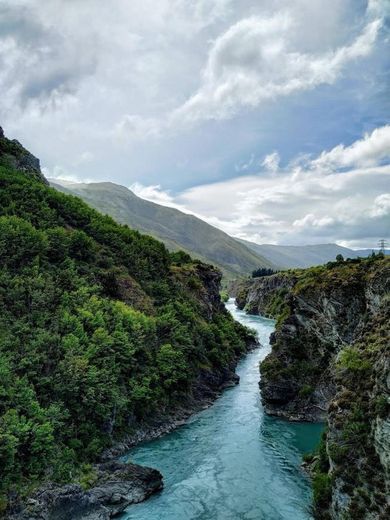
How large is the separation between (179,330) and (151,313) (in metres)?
5.40

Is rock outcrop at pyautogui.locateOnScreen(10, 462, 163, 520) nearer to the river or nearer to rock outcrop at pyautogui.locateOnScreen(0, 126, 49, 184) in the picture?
the river

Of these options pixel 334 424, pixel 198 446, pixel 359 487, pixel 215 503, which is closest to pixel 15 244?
pixel 198 446

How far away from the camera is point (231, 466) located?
44.9 metres

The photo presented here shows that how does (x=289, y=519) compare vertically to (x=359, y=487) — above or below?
below

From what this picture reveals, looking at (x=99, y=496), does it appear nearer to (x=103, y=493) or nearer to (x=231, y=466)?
(x=103, y=493)

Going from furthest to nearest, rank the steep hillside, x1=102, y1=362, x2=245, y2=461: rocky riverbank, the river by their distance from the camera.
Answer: x1=102, y1=362, x2=245, y2=461: rocky riverbank → the steep hillside → the river

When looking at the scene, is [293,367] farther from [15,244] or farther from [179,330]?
[15,244]

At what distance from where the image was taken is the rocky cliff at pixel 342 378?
99.5 feet

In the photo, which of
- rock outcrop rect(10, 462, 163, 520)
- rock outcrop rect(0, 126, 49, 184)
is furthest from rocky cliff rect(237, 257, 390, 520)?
rock outcrop rect(0, 126, 49, 184)

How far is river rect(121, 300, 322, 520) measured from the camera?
36.6 m

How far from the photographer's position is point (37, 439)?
126 feet

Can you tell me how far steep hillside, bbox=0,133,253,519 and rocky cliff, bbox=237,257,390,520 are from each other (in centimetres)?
1490

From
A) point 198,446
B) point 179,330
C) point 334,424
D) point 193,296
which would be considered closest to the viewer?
point 334,424

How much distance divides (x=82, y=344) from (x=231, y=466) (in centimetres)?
2176
